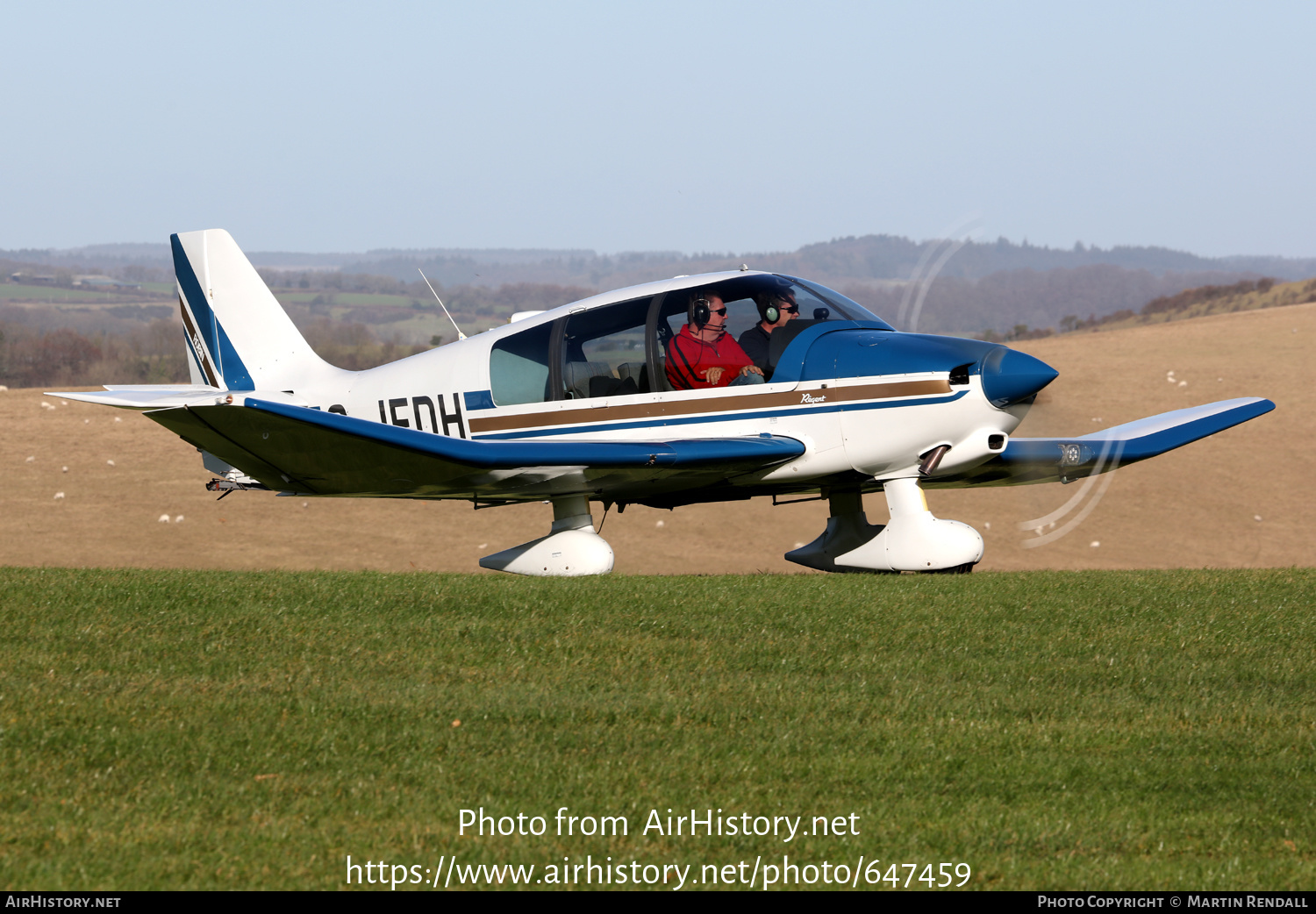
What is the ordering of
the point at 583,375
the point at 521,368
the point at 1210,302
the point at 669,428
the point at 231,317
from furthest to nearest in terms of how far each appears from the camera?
the point at 1210,302 → the point at 231,317 → the point at 521,368 → the point at 583,375 → the point at 669,428

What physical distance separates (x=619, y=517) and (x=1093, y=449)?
14.8 meters

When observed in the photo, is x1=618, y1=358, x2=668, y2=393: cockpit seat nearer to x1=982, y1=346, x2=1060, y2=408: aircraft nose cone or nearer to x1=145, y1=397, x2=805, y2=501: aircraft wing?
x1=145, y1=397, x2=805, y2=501: aircraft wing

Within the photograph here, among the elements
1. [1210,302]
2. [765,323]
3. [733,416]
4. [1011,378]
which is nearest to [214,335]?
[733,416]

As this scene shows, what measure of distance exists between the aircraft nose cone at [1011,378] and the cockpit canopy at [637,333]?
122 centimetres

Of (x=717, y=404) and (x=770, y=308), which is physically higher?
(x=770, y=308)

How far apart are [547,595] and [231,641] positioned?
2.31 metres

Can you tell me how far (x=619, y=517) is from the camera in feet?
86.3

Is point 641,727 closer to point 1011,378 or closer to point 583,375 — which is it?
point 1011,378

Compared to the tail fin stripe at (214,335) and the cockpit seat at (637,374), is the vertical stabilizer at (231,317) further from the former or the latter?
the cockpit seat at (637,374)

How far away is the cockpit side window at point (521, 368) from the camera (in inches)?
462

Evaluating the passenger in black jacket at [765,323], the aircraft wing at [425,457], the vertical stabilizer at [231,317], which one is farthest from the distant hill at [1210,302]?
the aircraft wing at [425,457]

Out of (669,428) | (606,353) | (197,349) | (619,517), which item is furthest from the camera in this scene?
(619,517)

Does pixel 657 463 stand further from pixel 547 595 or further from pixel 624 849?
pixel 624 849

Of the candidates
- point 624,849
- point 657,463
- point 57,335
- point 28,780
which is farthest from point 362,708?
point 57,335
